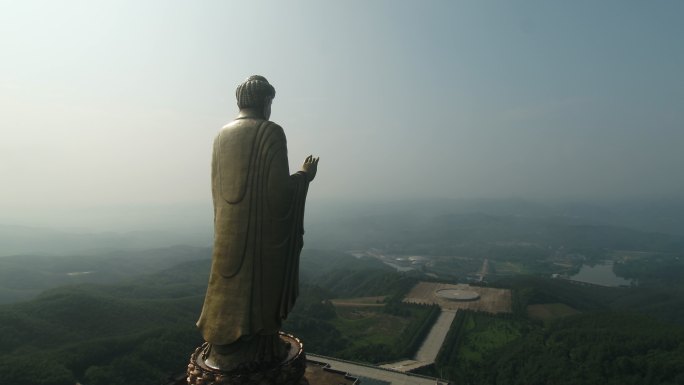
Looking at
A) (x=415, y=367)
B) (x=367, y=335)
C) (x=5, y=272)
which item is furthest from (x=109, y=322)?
(x=5, y=272)

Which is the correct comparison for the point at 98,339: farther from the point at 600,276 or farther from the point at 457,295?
the point at 600,276

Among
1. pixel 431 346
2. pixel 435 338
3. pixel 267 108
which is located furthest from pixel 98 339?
pixel 267 108

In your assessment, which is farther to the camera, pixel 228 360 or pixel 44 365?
pixel 44 365

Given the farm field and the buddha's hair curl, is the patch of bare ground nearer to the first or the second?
the farm field

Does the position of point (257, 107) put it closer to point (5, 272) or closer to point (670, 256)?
point (5, 272)

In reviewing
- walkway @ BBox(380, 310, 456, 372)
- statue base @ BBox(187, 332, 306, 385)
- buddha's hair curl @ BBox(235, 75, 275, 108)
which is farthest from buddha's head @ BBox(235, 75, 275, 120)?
walkway @ BBox(380, 310, 456, 372)

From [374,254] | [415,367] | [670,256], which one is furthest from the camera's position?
[374,254]
